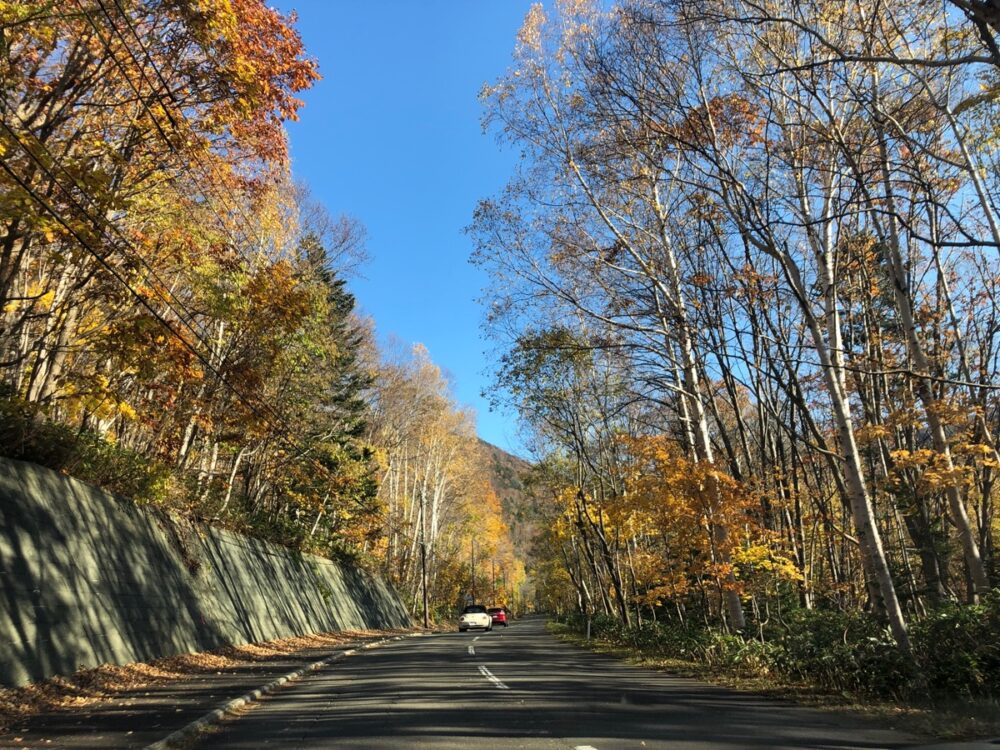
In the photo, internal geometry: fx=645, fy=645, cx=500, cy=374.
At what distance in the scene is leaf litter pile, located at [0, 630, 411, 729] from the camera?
792cm

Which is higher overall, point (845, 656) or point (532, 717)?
point (845, 656)

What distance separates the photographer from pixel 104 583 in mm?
11195

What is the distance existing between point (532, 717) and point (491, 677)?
434 cm

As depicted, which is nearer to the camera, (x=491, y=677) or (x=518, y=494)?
(x=491, y=677)

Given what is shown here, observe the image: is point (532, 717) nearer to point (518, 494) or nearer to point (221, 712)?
point (221, 712)

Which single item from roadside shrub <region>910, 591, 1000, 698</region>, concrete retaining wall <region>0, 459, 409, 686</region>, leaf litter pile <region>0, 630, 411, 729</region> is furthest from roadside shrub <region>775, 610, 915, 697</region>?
concrete retaining wall <region>0, 459, 409, 686</region>

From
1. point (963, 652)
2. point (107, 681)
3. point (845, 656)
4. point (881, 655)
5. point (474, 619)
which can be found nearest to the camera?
point (963, 652)

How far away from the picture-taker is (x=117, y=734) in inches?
263

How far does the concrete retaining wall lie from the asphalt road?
3.07m

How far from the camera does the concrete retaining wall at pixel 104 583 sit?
8883mm

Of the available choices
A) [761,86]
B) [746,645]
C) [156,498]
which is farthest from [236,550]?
[761,86]

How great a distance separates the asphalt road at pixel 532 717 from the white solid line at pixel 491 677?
69 millimetres

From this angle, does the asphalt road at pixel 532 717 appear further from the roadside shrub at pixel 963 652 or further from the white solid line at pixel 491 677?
the roadside shrub at pixel 963 652

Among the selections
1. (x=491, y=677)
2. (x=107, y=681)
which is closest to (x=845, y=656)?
(x=491, y=677)
